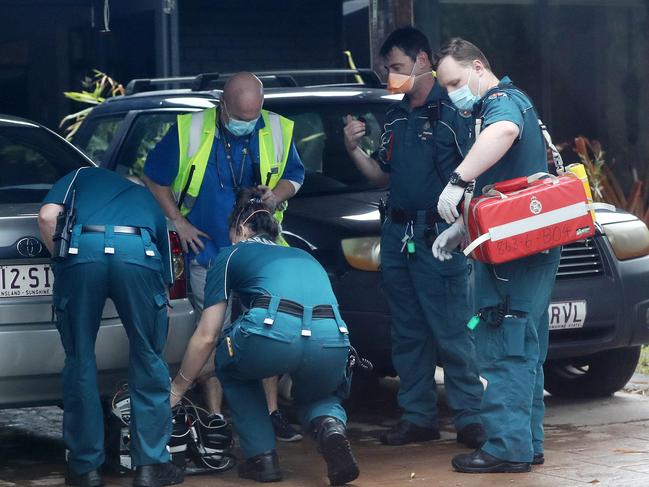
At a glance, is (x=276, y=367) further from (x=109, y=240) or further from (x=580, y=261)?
(x=580, y=261)

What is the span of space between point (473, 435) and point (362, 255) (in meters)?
1.03

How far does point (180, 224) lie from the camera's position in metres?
6.74

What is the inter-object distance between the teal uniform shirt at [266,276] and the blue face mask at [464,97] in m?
0.95

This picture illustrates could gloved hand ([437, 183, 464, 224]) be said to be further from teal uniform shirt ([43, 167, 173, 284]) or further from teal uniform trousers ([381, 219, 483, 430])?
teal uniform shirt ([43, 167, 173, 284])

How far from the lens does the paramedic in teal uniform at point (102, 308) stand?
576 centimetres

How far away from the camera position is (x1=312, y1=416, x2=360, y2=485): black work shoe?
578 centimetres

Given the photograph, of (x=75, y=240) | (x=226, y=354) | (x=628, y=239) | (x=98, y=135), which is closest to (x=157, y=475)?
(x=226, y=354)

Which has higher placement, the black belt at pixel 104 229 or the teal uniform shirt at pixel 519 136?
the teal uniform shirt at pixel 519 136

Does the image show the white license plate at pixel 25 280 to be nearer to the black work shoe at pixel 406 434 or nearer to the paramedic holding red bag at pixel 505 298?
the paramedic holding red bag at pixel 505 298

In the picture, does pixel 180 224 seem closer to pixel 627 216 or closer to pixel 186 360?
pixel 186 360

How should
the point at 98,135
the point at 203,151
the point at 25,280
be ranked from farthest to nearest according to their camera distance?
the point at 98,135
the point at 203,151
the point at 25,280


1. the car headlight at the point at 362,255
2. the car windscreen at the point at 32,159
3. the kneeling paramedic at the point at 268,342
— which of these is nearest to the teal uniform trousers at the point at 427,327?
the car headlight at the point at 362,255

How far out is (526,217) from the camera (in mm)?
5871

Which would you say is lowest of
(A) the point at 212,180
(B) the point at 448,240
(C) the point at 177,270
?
(C) the point at 177,270
